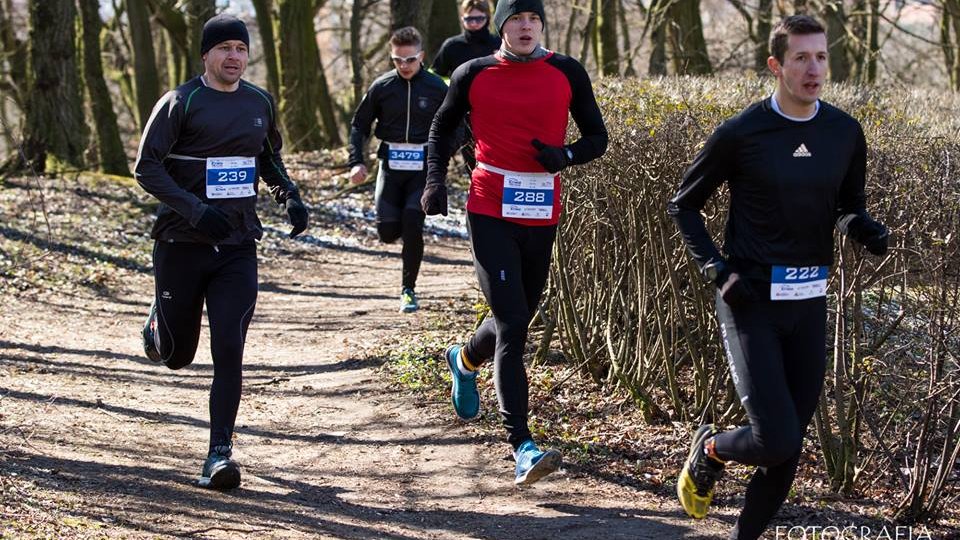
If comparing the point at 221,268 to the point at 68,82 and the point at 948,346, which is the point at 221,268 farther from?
the point at 68,82

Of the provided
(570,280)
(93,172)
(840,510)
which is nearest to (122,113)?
(93,172)

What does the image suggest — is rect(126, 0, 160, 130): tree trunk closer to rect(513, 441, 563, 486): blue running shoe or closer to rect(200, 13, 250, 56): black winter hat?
rect(200, 13, 250, 56): black winter hat

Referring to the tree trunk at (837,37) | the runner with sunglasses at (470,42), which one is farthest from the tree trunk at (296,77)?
the runner with sunglasses at (470,42)

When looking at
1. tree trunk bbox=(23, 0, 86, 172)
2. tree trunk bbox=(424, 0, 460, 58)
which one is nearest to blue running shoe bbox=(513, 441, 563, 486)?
tree trunk bbox=(23, 0, 86, 172)

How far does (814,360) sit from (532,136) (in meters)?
1.76

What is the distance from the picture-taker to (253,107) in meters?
6.06

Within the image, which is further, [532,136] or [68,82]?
[68,82]

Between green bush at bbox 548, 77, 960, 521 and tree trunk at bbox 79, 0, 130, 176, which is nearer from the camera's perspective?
green bush at bbox 548, 77, 960, 521

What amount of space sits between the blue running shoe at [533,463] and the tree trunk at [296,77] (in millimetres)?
17513

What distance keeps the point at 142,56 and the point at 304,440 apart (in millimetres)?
15212

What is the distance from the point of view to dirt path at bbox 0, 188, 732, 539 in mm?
5539

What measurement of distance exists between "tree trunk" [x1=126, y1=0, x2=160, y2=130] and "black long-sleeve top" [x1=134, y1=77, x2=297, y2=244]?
15.4m

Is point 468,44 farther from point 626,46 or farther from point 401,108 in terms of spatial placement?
point 626,46

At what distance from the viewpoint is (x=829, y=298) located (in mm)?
5934
